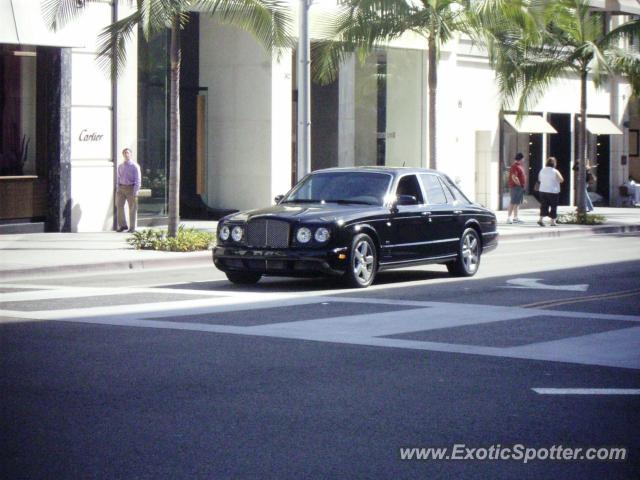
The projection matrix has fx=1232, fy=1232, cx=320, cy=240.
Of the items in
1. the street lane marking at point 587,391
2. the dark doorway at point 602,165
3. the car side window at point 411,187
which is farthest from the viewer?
the dark doorway at point 602,165

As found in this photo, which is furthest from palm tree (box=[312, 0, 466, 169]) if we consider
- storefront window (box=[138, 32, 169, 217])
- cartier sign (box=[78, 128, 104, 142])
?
cartier sign (box=[78, 128, 104, 142])

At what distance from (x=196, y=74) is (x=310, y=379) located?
24.1 metres

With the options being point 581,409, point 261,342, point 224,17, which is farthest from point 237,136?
point 581,409

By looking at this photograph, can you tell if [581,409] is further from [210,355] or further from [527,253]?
[527,253]

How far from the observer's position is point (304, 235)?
15.2m

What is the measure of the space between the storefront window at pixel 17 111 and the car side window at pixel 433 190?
11355 millimetres

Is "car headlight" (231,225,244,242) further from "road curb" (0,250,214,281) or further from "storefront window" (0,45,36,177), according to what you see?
"storefront window" (0,45,36,177)

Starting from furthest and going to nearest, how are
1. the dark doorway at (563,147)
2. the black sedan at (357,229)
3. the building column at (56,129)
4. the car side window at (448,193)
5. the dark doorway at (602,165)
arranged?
the dark doorway at (602,165), the dark doorway at (563,147), the building column at (56,129), the car side window at (448,193), the black sedan at (357,229)

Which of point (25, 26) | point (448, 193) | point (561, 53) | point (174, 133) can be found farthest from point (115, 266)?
point (561, 53)

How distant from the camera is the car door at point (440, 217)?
1712cm

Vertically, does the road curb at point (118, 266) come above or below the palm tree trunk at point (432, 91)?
below

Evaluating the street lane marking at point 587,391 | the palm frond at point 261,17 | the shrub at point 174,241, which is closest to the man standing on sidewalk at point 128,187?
the shrub at point 174,241

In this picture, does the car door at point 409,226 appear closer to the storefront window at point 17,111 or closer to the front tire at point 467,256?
the front tire at point 467,256

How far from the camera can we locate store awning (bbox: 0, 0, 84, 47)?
80.5 feet
